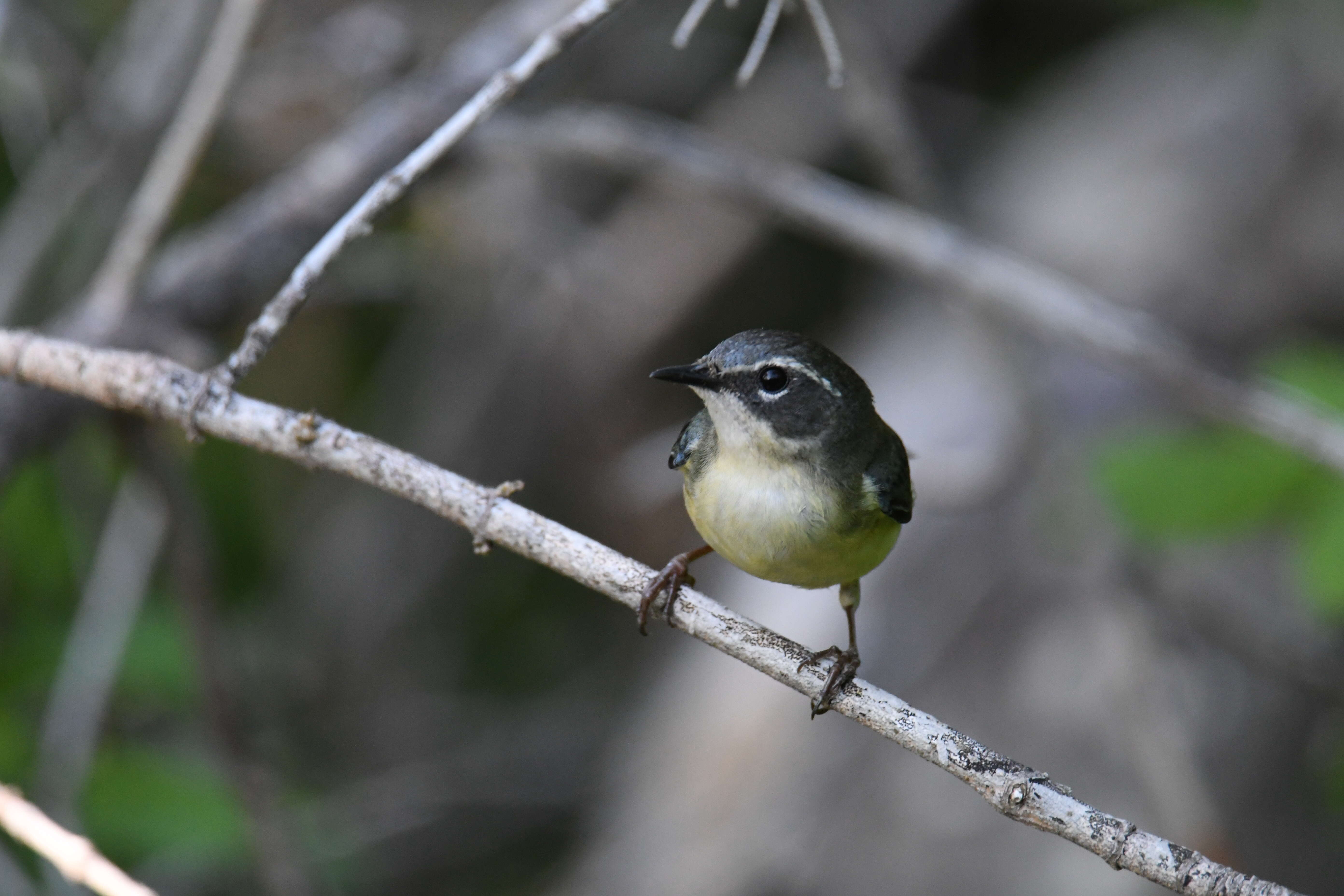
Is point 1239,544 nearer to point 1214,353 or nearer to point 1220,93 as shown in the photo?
point 1214,353

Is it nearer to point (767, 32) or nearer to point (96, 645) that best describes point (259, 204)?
point (96, 645)

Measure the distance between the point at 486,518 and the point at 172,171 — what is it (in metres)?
2.19

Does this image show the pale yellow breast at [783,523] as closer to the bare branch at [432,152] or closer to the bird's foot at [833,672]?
the bird's foot at [833,672]

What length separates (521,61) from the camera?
9.00 feet

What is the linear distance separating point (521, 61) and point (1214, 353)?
3235 mm

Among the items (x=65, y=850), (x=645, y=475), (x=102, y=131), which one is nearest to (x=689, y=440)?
(x=65, y=850)

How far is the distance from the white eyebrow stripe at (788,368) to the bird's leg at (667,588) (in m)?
0.55

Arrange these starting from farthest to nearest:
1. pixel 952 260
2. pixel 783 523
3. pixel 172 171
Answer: pixel 952 260 → pixel 172 171 → pixel 783 523

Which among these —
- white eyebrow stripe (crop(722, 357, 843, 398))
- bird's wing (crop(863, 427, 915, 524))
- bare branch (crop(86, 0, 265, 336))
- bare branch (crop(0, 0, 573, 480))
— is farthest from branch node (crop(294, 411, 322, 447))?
bare branch (crop(0, 0, 573, 480))

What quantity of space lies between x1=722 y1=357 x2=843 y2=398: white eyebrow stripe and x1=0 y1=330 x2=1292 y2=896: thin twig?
30.7 inches

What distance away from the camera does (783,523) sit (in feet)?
10.00

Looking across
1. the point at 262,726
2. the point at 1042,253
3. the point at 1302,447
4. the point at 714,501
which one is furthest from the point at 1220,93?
the point at 262,726

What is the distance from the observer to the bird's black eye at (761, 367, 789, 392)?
333cm

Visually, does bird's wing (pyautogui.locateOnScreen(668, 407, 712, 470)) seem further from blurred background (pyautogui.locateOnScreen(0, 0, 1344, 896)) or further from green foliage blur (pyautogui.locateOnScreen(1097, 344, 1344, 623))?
green foliage blur (pyautogui.locateOnScreen(1097, 344, 1344, 623))
